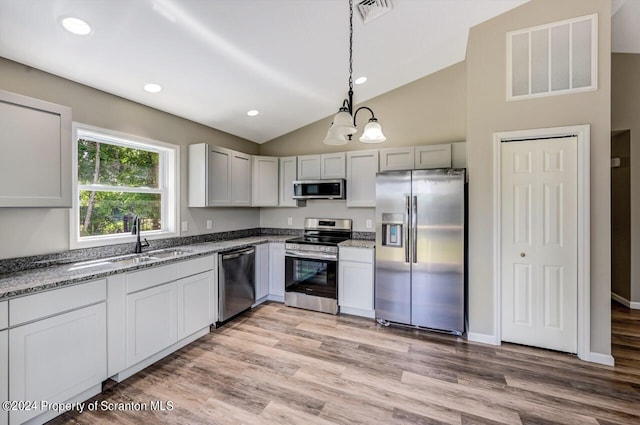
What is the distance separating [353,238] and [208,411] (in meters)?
2.85

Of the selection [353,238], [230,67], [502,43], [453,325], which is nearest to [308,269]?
[353,238]

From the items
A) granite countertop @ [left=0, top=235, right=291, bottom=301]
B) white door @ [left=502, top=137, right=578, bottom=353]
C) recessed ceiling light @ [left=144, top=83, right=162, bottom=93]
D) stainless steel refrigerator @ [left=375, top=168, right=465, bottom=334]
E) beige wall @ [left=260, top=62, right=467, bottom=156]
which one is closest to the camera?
granite countertop @ [left=0, top=235, right=291, bottom=301]

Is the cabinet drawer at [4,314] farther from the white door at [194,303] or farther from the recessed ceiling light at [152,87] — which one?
the recessed ceiling light at [152,87]

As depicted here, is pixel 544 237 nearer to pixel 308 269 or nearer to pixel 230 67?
pixel 308 269

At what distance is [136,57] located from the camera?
237 centimetres

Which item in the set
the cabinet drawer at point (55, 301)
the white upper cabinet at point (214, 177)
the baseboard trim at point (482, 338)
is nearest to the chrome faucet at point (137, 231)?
the white upper cabinet at point (214, 177)

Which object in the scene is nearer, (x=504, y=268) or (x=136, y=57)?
(x=136, y=57)

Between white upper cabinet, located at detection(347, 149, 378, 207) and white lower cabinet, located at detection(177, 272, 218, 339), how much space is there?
6.99ft

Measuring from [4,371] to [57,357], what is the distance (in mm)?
259

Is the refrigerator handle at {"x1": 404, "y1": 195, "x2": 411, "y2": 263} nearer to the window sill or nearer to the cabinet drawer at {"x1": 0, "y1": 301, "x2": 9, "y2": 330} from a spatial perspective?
the window sill

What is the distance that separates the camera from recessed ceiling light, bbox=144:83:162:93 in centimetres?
278

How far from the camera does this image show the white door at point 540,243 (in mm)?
2676

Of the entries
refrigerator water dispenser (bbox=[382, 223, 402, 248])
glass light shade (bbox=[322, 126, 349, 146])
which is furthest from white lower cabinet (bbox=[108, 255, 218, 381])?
refrigerator water dispenser (bbox=[382, 223, 402, 248])

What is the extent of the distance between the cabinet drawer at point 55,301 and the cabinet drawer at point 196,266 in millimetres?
701
